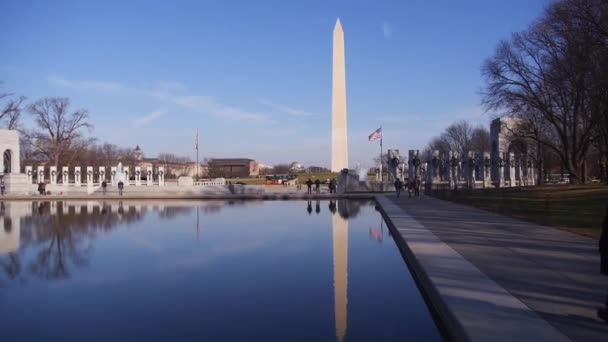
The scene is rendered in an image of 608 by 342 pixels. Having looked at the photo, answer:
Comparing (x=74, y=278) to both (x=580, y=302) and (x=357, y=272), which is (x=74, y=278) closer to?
(x=357, y=272)

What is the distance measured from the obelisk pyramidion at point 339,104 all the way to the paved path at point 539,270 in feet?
96.3

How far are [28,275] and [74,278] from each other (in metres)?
1.00

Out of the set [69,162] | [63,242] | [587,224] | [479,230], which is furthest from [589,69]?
[69,162]

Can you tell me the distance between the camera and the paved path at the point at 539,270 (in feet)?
18.6

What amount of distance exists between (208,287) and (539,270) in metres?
5.64

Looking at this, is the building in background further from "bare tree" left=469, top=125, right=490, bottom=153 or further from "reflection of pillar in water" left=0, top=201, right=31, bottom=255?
"reflection of pillar in water" left=0, top=201, right=31, bottom=255

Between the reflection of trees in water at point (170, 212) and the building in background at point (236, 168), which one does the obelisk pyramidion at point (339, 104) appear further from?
the building in background at point (236, 168)

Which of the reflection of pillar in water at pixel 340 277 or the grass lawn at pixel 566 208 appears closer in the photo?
the reflection of pillar in water at pixel 340 277

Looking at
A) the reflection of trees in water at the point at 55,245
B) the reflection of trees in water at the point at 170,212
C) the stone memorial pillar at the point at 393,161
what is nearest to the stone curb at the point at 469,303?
the reflection of trees in water at the point at 55,245

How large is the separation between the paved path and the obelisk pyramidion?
29358mm

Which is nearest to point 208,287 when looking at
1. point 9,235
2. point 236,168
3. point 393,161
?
point 9,235

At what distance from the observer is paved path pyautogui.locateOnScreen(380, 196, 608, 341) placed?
5.66 m

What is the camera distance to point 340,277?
889cm

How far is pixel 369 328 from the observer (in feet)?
20.2
